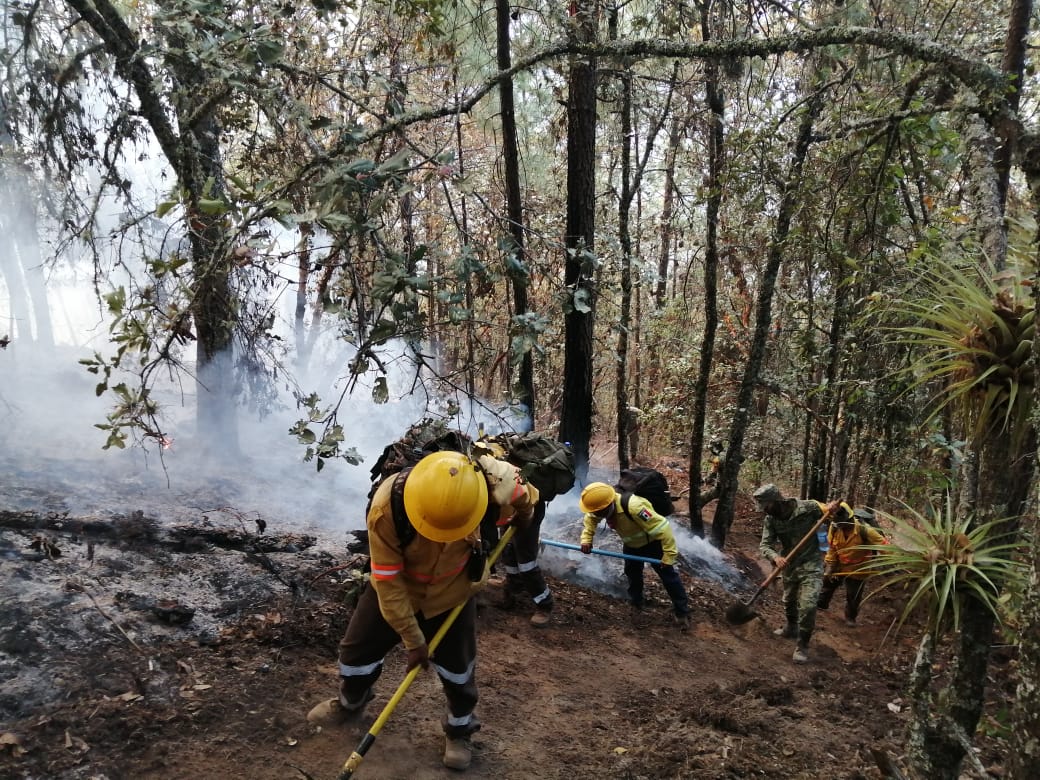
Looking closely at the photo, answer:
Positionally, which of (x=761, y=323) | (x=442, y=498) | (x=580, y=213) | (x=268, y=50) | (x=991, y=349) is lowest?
(x=442, y=498)

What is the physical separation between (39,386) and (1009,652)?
13.4m

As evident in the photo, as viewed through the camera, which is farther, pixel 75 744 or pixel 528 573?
pixel 528 573

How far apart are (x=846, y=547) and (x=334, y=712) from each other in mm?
5857

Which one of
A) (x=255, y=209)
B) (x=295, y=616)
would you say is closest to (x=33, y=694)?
(x=295, y=616)

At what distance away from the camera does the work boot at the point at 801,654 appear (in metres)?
6.47

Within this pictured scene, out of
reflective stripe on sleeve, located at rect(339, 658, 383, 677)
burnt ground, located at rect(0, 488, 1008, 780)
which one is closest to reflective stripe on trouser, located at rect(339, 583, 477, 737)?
reflective stripe on sleeve, located at rect(339, 658, 383, 677)

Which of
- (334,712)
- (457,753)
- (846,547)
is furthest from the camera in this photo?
(846,547)

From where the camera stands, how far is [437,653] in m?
3.71

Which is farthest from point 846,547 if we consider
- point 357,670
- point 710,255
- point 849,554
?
point 357,670

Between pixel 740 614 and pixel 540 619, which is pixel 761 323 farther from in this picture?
pixel 540 619

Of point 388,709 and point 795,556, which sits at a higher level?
point 388,709

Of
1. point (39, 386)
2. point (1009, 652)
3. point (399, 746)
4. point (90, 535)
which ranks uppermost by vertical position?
point (39, 386)

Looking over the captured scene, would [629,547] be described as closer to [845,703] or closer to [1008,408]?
[845,703]

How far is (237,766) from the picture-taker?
347cm
